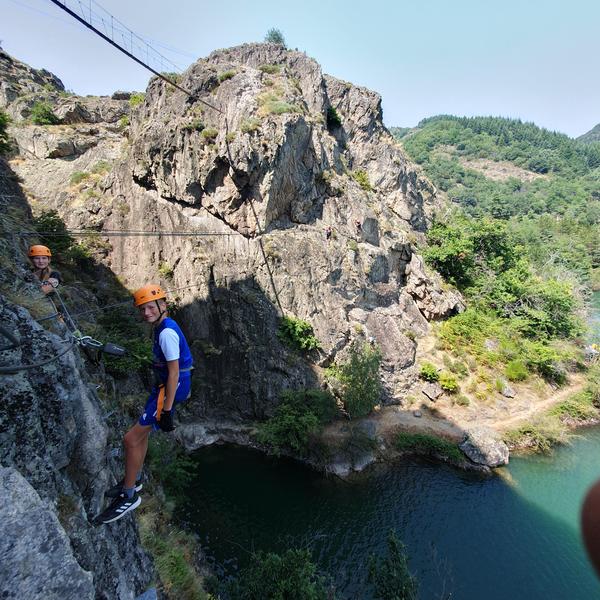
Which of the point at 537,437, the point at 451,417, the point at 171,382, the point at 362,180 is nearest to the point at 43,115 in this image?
the point at 362,180

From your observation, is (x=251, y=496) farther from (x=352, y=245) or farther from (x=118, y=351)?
(x=352, y=245)

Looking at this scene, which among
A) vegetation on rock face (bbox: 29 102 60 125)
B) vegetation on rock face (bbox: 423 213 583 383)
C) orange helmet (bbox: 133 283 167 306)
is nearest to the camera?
orange helmet (bbox: 133 283 167 306)

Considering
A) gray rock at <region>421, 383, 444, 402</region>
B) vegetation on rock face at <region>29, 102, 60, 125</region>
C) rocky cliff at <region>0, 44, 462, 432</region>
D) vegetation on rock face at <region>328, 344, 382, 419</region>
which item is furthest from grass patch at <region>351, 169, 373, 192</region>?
vegetation on rock face at <region>29, 102, 60, 125</region>

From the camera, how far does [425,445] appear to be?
60.7 ft

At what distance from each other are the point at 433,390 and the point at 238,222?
15.5 meters

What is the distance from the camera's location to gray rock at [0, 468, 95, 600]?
3133 mm

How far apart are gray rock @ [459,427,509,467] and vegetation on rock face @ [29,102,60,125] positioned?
35940 mm

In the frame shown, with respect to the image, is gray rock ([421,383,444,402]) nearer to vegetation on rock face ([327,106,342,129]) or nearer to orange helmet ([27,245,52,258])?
orange helmet ([27,245,52,258])

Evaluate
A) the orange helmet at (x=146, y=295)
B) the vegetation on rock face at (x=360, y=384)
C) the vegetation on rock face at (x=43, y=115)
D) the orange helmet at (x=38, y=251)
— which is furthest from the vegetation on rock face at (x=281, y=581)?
the vegetation on rock face at (x=43, y=115)

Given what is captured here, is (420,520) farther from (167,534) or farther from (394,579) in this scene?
(167,534)

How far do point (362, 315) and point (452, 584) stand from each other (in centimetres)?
1383

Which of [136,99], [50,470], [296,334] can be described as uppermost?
[136,99]

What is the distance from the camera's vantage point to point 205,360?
2056 cm

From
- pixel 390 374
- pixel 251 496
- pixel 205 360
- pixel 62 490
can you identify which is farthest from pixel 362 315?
pixel 62 490
